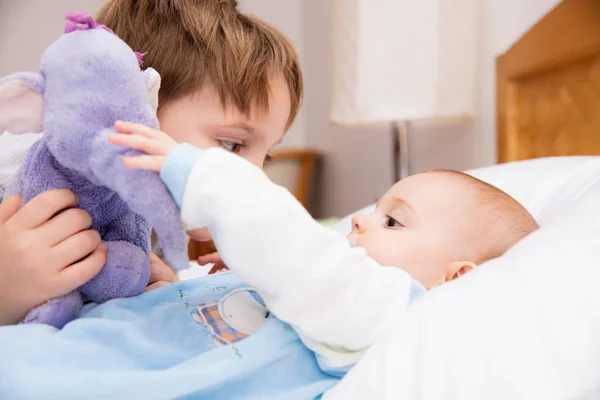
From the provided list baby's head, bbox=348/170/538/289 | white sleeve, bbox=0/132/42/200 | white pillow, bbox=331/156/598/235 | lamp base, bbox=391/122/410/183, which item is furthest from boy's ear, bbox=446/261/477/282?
lamp base, bbox=391/122/410/183

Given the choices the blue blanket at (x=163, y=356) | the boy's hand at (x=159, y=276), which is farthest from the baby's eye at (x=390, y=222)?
the boy's hand at (x=159, y=276)

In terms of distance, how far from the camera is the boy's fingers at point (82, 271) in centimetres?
66

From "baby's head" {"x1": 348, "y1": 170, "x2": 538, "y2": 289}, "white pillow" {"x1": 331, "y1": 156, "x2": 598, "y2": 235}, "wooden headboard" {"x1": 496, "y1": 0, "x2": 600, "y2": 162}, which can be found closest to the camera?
"baby's head" {"x1": 348, "y1": 170, "x2": 538, "y2": 289}

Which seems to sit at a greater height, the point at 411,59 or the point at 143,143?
the point at 411,59

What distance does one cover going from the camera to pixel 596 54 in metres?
1.27

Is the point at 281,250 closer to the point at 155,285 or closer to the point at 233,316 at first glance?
the point at 233,316

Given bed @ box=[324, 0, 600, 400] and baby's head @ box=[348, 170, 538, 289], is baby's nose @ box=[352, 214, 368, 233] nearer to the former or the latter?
baby's head @ box=[348, 170, 538, 289]

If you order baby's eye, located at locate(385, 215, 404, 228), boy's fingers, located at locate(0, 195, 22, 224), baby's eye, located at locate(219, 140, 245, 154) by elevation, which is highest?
baby's eye, located at locate(219, 140, 245, 154)

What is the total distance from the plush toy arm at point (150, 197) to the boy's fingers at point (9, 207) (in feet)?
0.56

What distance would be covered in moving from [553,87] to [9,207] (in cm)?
122

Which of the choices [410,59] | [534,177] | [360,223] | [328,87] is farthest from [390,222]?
[328,87]

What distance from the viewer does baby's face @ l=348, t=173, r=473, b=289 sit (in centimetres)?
78

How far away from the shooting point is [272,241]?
57 centimetres

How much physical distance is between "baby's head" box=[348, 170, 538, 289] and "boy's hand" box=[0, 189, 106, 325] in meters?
0.34
